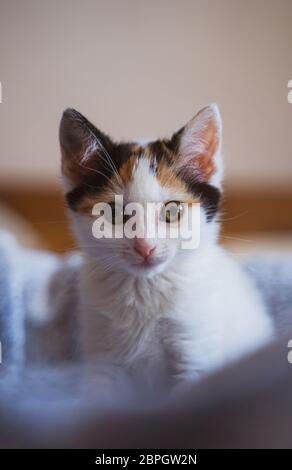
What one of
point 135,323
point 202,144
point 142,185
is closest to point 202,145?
point 202,144

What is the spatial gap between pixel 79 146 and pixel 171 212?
22 centimetres

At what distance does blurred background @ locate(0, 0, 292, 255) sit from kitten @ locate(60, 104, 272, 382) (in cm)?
4

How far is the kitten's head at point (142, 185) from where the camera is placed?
1011 millimetres

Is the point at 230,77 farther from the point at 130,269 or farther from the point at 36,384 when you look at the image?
the point at 36,384

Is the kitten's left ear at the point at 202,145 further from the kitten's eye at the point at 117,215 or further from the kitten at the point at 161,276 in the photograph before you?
the kitten's eye at the point at 117,215

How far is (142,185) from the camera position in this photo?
1010 millimetres

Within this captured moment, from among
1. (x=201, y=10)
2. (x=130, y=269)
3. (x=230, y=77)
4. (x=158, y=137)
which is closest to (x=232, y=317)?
(x=130, y=269)

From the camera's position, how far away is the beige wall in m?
1.09

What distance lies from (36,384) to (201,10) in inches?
33.4

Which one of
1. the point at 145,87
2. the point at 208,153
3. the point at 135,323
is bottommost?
the point at 135,323

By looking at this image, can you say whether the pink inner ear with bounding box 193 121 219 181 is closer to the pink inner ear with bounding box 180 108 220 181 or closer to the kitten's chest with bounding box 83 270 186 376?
the pink inner ear with bounding box 180 108 220 181

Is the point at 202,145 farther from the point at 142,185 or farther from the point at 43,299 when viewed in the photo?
the point at 43,299

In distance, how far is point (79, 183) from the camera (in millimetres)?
1056
